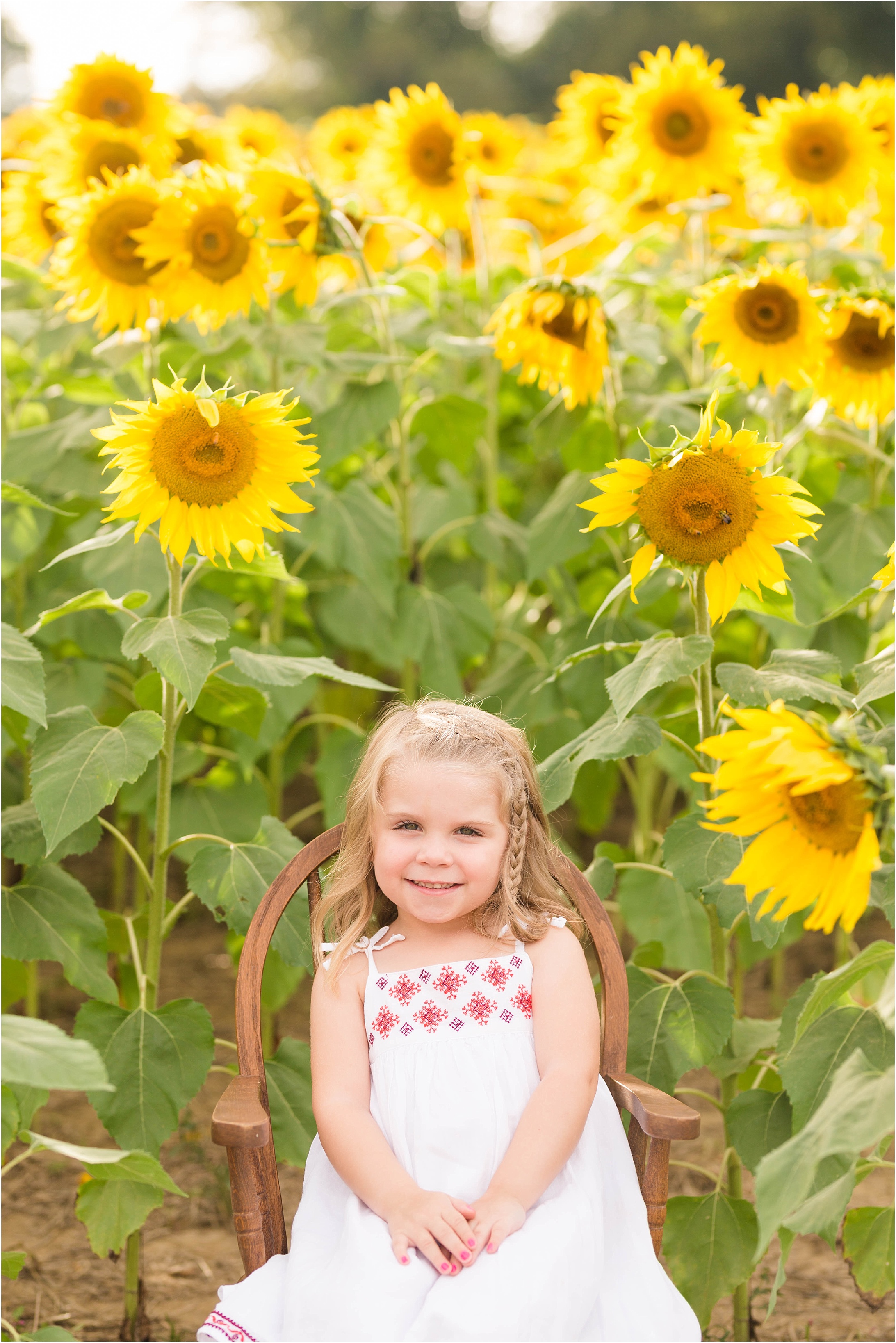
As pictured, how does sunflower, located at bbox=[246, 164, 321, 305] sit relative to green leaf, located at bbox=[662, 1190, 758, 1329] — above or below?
above

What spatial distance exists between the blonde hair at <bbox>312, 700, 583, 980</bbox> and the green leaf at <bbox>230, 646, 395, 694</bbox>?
0.30 feet

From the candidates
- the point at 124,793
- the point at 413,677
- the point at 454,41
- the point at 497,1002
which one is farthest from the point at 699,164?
the point at 454,41

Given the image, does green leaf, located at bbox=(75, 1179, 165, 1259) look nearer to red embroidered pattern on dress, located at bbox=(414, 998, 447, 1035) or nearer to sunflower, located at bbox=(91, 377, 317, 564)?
red embroidered pattern on dress, located at bbox=(414, 998, 447, 1035)

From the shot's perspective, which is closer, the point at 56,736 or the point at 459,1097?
the point at 459,1097

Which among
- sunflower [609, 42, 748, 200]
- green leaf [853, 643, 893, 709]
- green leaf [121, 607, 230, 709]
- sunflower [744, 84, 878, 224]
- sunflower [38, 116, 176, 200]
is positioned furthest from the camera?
sunflower [609, 42, 748, 200]

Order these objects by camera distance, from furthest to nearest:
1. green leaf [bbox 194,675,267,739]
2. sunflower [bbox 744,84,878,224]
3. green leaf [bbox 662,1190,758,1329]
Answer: sunflower [bbox 744,84,878,224] < green leaf [bbox 194,675,267,739] < green leaf [bbox 662,1190,758,1329]

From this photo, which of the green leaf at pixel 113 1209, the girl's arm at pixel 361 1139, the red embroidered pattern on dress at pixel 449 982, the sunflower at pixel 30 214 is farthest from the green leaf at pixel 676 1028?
the sunflower at pixel 30 214

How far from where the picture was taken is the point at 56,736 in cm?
221

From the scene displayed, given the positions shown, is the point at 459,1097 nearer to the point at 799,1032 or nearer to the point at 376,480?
the point at 799,1032

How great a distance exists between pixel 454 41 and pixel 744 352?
23039 millimetres

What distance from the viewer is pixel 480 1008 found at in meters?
2.02

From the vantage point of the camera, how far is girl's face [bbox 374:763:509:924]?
1.98 m

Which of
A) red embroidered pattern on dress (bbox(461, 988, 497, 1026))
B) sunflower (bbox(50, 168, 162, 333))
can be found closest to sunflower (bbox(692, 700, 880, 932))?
red embroidered pattern on dress (bbox(461, 988, 497, 1026))

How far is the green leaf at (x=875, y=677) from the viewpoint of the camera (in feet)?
6.20
